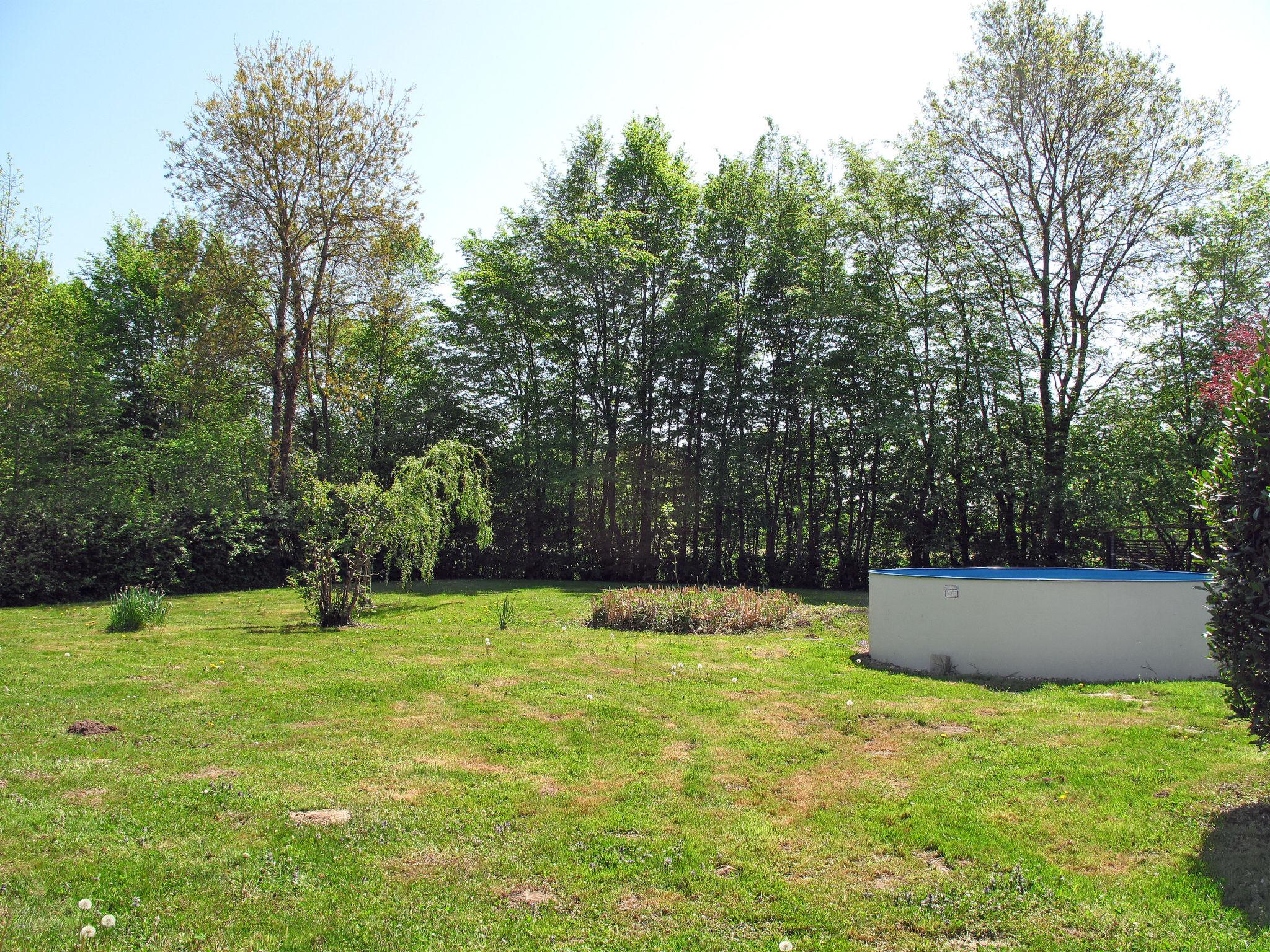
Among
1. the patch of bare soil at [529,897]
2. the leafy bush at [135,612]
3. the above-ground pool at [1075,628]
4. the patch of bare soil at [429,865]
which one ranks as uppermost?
the above-ground pool at [1075,628]

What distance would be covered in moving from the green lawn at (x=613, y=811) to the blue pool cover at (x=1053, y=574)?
3.58ft

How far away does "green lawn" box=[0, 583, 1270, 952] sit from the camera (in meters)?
2.82

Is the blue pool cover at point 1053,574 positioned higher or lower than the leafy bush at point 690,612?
higher

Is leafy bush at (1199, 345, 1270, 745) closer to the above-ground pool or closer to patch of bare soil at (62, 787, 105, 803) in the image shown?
the above-ground pool

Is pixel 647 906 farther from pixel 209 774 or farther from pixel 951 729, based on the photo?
pixel 951 729

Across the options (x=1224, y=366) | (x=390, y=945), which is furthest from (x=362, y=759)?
(x=1224, y=366)

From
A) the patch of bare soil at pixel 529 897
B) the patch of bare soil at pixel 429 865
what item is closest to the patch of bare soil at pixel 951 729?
the patch of bare soil at pixel 529 897

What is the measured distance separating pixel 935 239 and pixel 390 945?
766 inches

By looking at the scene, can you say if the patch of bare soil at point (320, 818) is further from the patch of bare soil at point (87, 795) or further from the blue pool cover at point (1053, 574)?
the blue pool cover at point (1053, 574)

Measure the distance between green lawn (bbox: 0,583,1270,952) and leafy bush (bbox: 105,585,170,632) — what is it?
8.10 feet

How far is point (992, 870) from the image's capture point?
3.24 meters

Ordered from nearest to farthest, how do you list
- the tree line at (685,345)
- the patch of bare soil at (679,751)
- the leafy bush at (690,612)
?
the patch of bare soil at (679,751) → the leafy bush at (690,612) → the tree line at (685,345)

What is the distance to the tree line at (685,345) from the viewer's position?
16328 millimetres

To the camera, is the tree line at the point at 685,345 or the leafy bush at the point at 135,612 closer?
the leafy bush at the point at 135,612
